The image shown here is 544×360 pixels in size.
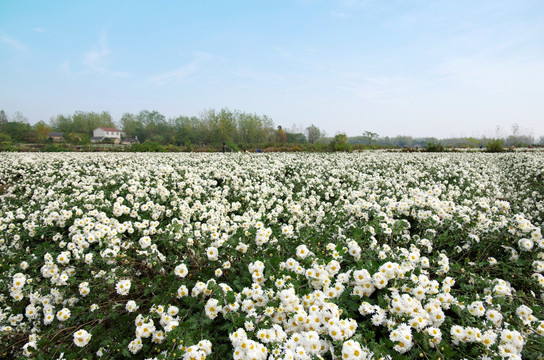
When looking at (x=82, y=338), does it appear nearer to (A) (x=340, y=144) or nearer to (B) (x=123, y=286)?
(B) (x=123, y=286)

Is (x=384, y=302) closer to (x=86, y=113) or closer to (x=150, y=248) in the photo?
(x=150, y=248)

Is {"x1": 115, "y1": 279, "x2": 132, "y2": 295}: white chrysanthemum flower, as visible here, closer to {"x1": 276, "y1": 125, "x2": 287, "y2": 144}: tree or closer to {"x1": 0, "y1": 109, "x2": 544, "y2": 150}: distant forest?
{"x1": 0, "y1": 109, "x2": 544, "y2": 150}: distant forest

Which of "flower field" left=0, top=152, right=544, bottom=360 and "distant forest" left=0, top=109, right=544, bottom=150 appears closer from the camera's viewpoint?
"flower field" left=0, top=152, right=544, bottom=360

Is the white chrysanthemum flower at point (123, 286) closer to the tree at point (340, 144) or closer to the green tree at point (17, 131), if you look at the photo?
the tree at point (340, 144)

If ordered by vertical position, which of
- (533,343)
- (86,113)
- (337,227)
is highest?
(86,113)

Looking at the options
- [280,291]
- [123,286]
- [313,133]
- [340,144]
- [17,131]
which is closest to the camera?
[280,291]

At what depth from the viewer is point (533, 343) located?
2.10m

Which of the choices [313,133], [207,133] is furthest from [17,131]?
[313,133]

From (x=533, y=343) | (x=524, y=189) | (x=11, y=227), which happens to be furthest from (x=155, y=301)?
(x=524, y=189)

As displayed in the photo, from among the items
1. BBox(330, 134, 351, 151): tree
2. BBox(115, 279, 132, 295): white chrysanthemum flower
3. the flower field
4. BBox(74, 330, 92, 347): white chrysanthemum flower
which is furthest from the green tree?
BBox(74, 330, 92, 347): white chrysanthemum flower

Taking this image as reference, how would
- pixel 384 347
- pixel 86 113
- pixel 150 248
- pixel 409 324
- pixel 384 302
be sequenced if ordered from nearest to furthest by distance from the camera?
pixel 384 347
pixel 409 324
pixel 384 302
pixel 150 248
pixel 86 113

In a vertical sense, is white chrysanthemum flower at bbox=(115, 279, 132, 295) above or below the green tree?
below

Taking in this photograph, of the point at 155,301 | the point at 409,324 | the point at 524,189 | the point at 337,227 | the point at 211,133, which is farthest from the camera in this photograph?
the point at 211,133

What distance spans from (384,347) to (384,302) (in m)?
0.43
